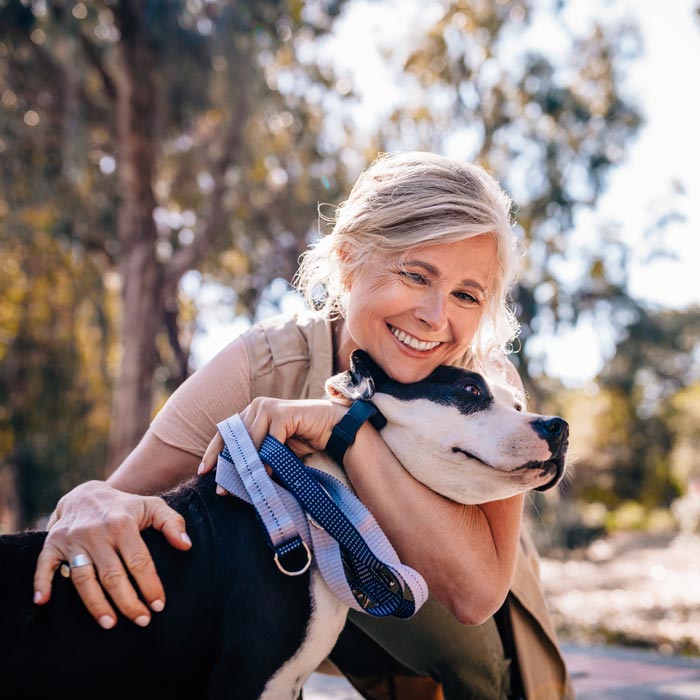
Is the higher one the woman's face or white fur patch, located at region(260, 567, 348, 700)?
the woman's face

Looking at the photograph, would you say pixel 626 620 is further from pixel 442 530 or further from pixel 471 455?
pixel 471 455

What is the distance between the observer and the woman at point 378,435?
1766mm

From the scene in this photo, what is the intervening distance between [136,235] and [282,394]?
25.1 ft

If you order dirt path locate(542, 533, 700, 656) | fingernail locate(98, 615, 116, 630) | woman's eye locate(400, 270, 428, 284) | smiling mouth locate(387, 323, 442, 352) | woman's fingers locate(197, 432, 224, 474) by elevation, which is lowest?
dirt path locate(542, 533, 700, 656)

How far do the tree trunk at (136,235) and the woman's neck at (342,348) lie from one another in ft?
22.1

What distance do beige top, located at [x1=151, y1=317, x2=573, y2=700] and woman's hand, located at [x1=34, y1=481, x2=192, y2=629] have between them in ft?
1.43

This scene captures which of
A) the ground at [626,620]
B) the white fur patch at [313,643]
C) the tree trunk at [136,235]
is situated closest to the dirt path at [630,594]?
the ground at [626,620]

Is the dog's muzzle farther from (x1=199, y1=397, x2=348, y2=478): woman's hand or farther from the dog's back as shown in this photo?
the dog's back

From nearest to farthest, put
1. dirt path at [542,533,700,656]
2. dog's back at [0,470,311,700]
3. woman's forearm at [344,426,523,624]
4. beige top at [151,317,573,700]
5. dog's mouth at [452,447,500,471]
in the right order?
1. dog's back at [0,470,311,700]
2. dog's mouth at [452,447,500,471]
3. woman's forearm at [344,426,523,624]
4. beige top at [151,317,573,700]
5. dirt path at [542,533,700,656]

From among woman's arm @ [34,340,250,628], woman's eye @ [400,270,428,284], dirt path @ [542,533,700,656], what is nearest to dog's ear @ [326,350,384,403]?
woman's eye @ [400,270,428,284]

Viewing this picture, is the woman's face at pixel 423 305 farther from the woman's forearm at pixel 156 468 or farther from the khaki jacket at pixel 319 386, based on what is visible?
the woman's forearm at pixel 156 468

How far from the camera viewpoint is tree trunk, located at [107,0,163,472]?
888cm

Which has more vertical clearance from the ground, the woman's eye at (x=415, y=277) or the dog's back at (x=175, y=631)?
the woman's eye at (x=415, y=277)

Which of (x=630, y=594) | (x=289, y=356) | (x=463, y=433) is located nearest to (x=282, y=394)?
(x=289, y=356)
